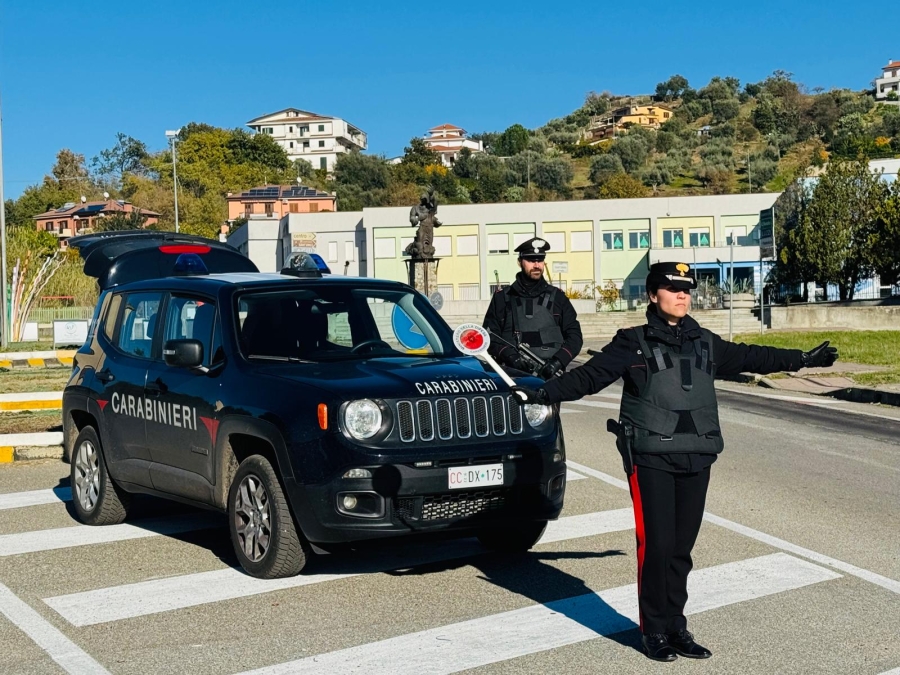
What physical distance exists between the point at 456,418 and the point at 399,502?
1.81 feet

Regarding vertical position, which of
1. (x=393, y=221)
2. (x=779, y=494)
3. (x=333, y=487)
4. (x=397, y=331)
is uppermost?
(x=393, y=221)

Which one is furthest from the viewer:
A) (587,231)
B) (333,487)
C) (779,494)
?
(587,231)

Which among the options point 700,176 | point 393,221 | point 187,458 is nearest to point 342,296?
point 187,458

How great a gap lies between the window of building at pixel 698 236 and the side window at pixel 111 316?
73.8 metres

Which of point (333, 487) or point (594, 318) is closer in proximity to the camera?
point (333, 487)

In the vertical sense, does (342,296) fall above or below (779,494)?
above

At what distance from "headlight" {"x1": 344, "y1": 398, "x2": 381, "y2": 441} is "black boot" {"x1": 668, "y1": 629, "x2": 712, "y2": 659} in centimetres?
196

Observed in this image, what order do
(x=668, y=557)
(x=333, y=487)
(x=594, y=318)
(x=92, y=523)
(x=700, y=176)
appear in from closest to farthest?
(x=668, y=557) < (x=333, y=487) < (x=92, y=523) < (x=594, y=318) < (x=700, y=176)

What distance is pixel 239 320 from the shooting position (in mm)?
7383

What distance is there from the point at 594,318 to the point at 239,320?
45.4 metres

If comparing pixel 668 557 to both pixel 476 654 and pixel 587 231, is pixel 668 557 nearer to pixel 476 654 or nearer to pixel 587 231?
pixel 476 654

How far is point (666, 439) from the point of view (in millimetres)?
5062

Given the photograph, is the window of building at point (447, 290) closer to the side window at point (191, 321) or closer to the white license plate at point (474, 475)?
the side window at point (191, 321)

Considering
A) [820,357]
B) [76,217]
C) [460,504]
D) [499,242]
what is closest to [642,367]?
[820,357]
